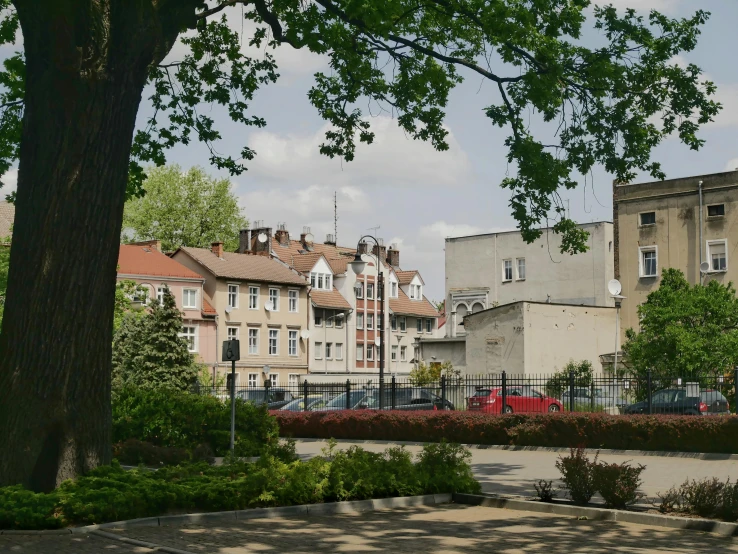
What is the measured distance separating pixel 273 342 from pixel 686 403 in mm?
53370

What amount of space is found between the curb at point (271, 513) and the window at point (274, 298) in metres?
64.6

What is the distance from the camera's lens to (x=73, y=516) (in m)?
11.8

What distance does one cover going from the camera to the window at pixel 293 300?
8069 centimetres

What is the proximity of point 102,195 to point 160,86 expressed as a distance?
774cm

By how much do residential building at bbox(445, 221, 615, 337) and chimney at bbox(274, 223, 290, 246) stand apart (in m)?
13.8

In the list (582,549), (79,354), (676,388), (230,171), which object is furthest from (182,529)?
(676,388)

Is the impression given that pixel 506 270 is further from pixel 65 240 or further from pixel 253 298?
pixel 65 240

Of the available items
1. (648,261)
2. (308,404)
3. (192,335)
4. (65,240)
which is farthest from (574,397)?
(192,335)

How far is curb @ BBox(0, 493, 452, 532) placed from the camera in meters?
11.4

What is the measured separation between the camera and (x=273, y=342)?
260 ft

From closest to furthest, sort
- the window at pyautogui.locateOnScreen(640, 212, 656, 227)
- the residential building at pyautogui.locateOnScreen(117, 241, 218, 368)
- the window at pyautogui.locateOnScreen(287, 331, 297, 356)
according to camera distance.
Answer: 1. the window at pyautogui.locateOnScreen(640, 212, 656, 227)
2. the residential building at pyautogui.locateOnScreen(117, 241, 218, 368)
3. the window at pyautogui.locateOnScreen(287, 331, 297, 356)

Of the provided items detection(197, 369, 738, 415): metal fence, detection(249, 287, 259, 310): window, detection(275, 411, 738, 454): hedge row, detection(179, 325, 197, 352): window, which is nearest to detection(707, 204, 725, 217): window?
detection(197, 369, 738, 415): metal fence

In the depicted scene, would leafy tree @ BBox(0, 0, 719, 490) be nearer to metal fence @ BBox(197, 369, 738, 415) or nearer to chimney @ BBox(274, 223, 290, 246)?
metal fence @ BBox(197, 369, 738, 415)

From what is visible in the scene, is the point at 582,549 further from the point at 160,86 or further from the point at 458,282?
the point at 458,282
